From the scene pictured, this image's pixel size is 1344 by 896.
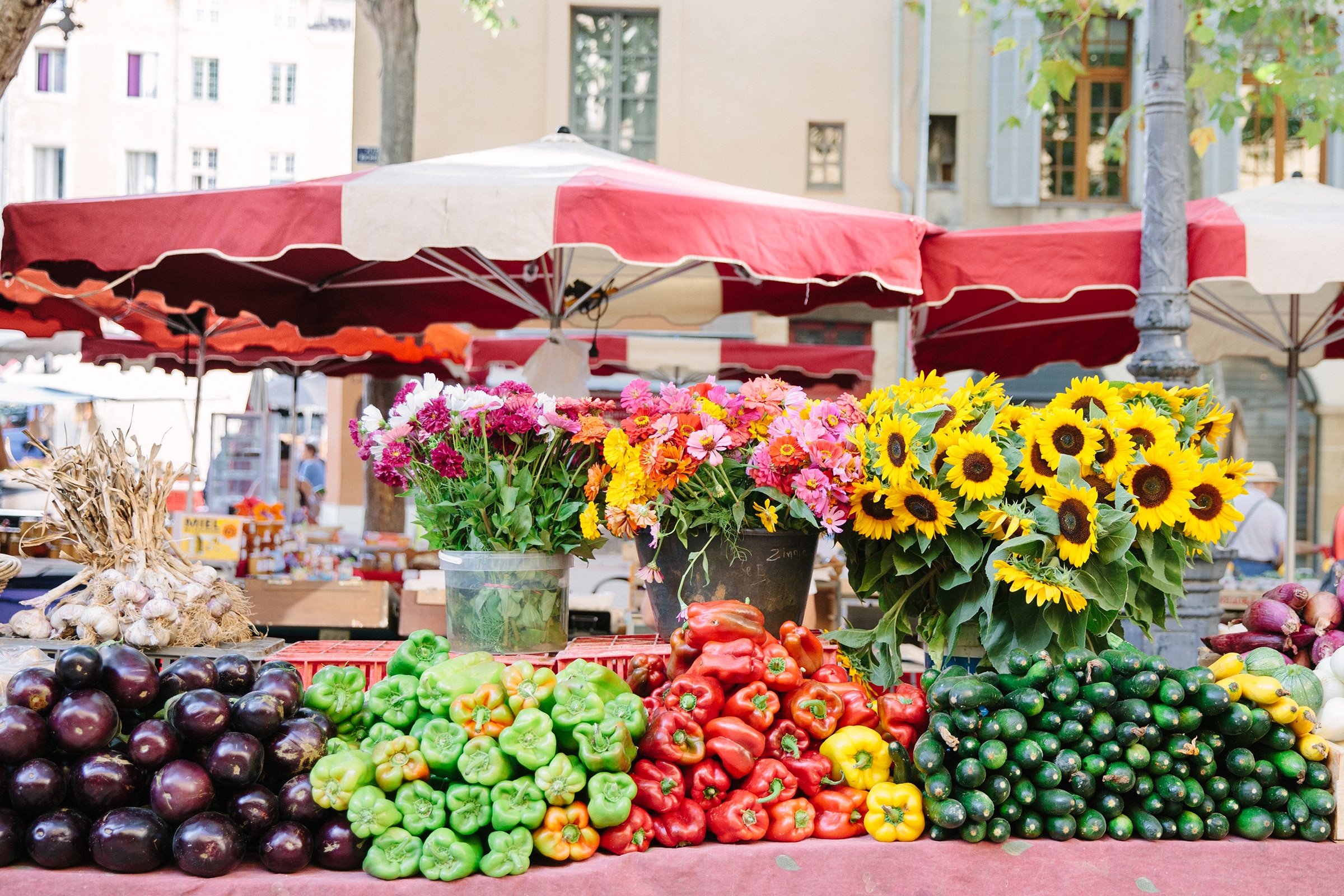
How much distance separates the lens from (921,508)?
8.98 ft

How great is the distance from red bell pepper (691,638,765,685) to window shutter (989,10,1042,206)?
43.3 ft

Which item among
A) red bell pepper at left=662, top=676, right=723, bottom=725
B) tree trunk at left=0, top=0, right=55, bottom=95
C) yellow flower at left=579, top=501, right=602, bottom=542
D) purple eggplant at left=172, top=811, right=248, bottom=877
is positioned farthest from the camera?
tree trunk at left=0, top=0, right=55, bottom=95

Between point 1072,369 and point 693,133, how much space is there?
564 cm

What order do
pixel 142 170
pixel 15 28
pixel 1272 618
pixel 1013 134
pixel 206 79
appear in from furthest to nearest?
pixel 206 79
pixel 142 170
pixel 1013 134
pixel 15 28
pixel 1272 618

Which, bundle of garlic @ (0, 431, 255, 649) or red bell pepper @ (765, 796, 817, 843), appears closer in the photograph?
red bell pepper @ (765, 796, 817, 843)

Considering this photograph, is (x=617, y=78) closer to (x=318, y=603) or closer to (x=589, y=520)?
(x=318, y=603)

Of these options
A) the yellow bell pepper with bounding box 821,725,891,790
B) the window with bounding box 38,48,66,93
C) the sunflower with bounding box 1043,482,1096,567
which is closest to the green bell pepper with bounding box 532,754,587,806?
the yellow bell pepper with bounding box 821,725,891,790

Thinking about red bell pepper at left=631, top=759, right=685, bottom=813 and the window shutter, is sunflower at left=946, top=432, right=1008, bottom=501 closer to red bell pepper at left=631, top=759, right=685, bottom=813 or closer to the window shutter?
red bell pepper at left=631, top=759, right=685, bottom=813

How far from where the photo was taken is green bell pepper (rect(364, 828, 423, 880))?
2311 mm

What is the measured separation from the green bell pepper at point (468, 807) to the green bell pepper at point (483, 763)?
2cm

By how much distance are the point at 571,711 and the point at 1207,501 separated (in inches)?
62.7

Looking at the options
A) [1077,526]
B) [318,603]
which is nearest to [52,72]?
[318,603]

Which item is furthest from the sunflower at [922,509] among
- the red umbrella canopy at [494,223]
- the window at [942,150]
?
the window at [942,150]

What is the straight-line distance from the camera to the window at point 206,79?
3322cm
